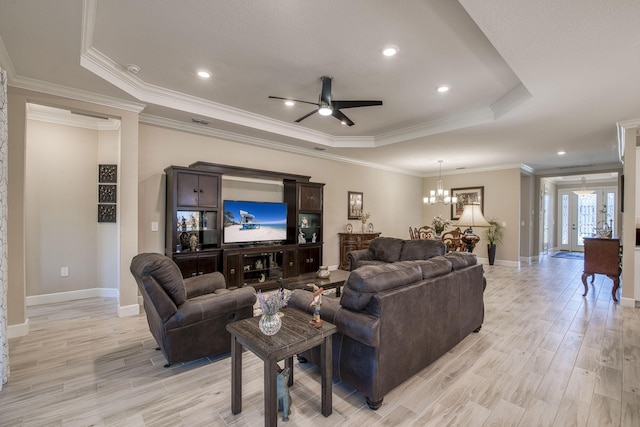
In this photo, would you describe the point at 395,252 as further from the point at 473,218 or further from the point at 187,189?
the point at 187,189

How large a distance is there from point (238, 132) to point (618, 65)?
476 centimetres

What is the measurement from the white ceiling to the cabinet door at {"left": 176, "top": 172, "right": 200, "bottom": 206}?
0.89m

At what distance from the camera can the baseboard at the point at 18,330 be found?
3.19 m

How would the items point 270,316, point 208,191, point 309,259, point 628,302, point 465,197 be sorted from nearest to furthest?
1. point 270,316
2. point 628,302
3. point 208,191
4. point 309,259
5. point 465,197

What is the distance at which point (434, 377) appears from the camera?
2445mm

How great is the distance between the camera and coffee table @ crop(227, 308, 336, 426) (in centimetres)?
163

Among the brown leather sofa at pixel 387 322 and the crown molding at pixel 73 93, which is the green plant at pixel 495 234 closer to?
the brown leather sofa at pixel 387 322

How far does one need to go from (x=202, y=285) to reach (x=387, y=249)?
342 cm

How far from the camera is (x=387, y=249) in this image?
5.52m

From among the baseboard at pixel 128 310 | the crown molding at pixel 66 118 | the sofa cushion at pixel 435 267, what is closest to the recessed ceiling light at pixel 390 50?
the sofa cushion at pixel 435 267

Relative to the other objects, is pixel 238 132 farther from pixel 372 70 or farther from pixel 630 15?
pixel 630 15

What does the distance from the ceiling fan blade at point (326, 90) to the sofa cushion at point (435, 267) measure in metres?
2.05

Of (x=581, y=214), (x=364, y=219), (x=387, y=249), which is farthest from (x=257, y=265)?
(x=581, y=214)

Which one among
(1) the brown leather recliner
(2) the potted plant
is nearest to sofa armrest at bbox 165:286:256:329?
(1) the brown leather recliner
